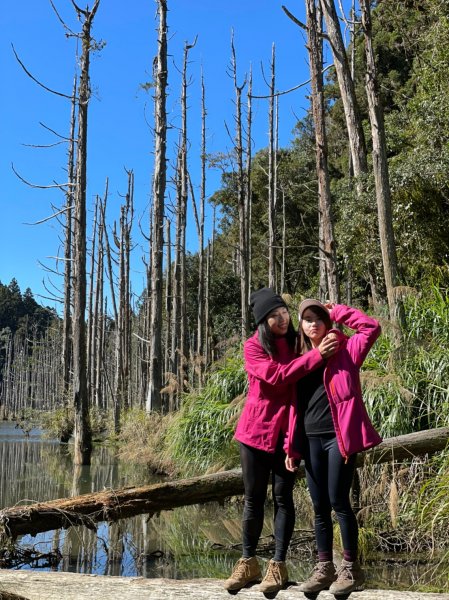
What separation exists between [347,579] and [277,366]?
44.3 inches

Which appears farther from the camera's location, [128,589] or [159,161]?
[159,161]

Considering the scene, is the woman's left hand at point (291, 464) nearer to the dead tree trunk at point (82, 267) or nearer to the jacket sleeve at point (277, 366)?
the jacket sleeve at point (277, 366)

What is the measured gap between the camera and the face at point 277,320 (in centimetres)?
387

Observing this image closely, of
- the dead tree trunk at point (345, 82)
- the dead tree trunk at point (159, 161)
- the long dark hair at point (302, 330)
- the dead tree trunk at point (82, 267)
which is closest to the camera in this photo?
the long dark hair at point (302, 330)

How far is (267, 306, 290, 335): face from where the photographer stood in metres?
3.87

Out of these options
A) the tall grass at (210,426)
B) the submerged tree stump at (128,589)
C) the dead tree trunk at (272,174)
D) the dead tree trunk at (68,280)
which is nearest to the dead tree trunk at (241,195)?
the dead tree trunk at (272,174)

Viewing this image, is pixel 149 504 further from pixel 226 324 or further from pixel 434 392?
pixel 226 324

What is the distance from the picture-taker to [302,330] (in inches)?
151

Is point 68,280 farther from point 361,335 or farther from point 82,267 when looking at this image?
point 361,335

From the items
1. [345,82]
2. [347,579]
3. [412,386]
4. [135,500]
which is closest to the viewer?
[347,579]

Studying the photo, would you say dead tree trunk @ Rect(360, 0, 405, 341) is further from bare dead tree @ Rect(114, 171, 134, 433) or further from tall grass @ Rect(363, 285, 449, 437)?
bare dead tree @ Rect(114, 171, 134, 433)

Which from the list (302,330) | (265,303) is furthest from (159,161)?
(302,330)

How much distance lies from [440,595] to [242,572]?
110cm

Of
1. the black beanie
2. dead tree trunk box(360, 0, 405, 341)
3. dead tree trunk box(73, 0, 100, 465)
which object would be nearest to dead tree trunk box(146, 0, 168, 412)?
dead tree trunk box(73, 0, 100, 465)
